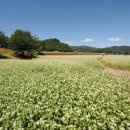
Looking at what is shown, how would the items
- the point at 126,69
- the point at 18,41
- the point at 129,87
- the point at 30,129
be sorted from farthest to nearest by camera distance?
the point at 18,41
the point at 126,69
the point at 129,87
the point at 30,129

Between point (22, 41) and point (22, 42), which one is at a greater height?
point (22, 41)

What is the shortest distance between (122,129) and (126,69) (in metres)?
35.7

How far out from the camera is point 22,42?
84.0 metres

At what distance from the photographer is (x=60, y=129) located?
8.16 metres

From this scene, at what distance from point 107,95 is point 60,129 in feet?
17.3

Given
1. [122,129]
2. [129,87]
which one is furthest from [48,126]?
[129,87]

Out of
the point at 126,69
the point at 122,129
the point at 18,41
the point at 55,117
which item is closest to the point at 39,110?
the point at 55,117

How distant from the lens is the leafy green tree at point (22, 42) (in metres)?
83.9

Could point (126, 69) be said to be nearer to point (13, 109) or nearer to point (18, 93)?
point (18, 93)

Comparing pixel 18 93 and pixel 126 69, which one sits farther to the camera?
pixel 126 69

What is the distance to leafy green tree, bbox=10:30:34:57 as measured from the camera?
83.9 meters

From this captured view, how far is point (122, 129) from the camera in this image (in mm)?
8438

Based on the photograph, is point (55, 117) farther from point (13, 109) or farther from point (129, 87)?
point (129, 87)

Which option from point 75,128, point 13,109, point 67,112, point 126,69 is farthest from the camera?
point 126,69
